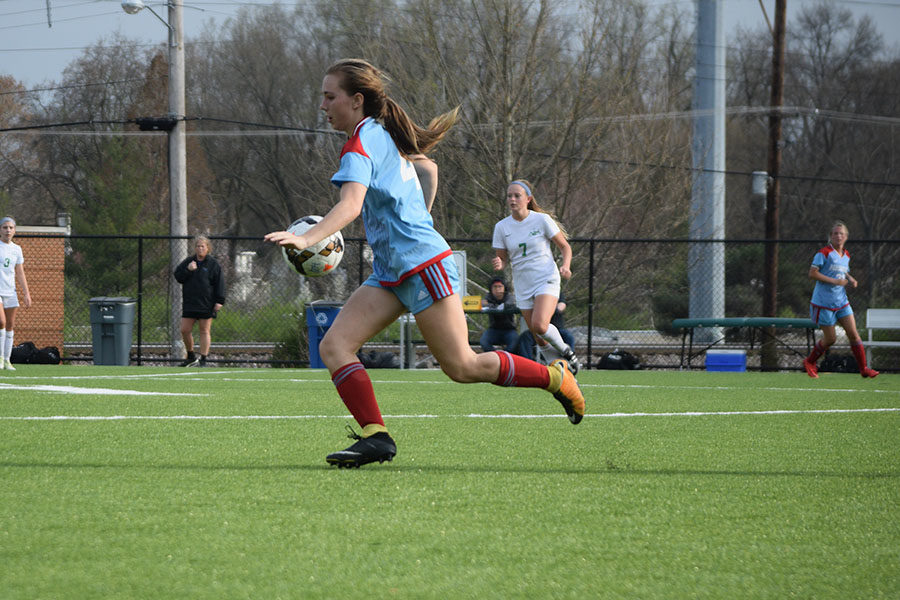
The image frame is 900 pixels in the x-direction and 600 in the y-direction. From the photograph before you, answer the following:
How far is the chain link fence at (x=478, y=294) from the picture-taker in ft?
68.0

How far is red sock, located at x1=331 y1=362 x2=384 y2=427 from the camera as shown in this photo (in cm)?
521

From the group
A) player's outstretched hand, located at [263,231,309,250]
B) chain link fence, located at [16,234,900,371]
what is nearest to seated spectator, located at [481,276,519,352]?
chain link fence, located at [16,234,900,371]

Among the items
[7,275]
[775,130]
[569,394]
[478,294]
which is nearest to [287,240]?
[569,394]

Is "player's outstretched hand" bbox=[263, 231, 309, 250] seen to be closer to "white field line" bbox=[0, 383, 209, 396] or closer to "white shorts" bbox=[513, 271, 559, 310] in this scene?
"white field line" bbox=[0, 383, 209, 396]

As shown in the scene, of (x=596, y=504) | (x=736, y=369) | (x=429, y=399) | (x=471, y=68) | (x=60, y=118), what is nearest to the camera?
(x=596, y=504)

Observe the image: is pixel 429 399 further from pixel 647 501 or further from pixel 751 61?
pixel 751 61

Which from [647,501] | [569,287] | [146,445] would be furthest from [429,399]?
[569,287]

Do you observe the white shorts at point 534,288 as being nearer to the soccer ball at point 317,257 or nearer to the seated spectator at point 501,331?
the seated spectator at point 501,331

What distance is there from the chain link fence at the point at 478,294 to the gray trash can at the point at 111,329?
1.30 ft

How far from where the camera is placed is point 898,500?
14.1ft

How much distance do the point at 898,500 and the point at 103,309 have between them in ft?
54.1

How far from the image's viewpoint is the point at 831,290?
14.2m

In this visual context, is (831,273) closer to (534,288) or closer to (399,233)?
(534,288)

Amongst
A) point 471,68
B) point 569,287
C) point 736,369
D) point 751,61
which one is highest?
point 751,61
